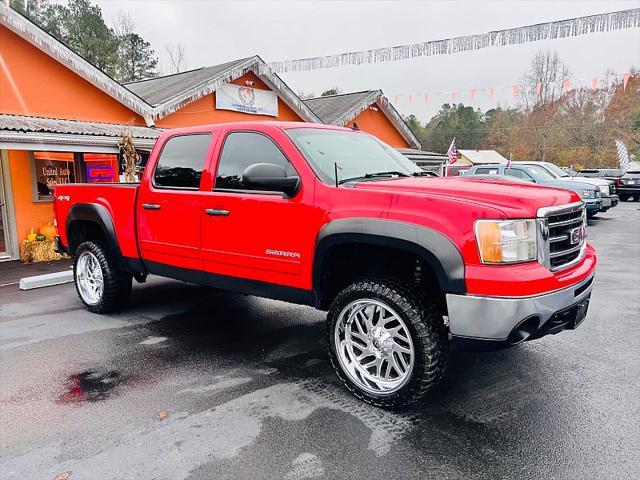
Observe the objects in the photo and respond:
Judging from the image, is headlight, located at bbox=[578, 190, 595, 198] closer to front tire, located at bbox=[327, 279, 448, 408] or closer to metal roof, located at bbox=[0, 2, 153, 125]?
metal roof, located at bbox=[0, 2, 153, 125]

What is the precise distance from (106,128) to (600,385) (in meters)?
10.6

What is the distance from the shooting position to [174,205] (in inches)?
180

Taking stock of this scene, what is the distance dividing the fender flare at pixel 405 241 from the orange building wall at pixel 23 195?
29.3ft

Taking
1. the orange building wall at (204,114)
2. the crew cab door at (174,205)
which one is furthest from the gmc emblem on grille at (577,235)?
the orange building wall at (204,114)

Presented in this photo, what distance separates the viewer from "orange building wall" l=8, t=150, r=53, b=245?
32.6ft

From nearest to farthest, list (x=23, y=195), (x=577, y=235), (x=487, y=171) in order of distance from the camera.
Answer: (x=577, y=235) < (x=23, y=195) < (x=487, y=171)

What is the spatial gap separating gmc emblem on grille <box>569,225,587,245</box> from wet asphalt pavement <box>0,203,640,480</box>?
1118 mm

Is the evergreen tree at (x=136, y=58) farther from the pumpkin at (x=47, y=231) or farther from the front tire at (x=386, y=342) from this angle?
the front tire at (x=386, y=342)

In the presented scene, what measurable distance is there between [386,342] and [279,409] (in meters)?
0.87

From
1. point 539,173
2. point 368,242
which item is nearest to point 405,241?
point 368,242

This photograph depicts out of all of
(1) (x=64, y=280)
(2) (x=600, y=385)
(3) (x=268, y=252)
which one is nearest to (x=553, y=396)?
(2) (x=600, y=385)

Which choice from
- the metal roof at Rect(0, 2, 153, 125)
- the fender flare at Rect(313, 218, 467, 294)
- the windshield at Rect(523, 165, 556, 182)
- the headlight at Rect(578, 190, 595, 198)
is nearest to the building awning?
the metal roof at Rect(0, 2, 153, 125)

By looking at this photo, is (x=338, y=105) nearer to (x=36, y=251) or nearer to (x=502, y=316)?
(x=36, y=251)

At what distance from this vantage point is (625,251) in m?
10.0
